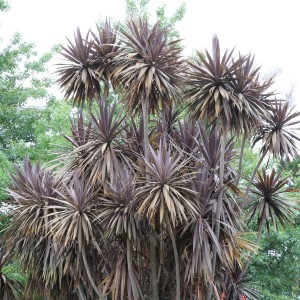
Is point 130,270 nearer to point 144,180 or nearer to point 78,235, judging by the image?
point 78,235

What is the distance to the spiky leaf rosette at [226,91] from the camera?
18.4 feet

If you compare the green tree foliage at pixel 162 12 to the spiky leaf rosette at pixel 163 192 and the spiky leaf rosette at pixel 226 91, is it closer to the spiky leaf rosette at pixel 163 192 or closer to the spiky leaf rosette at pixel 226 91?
the spiky leaf rosette at pixel 226 91

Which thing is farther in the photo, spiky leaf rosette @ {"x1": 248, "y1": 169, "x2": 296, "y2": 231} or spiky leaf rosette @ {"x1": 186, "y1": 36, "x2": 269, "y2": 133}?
spiky leaf rosette @ {"x1": 248, "y1": 169, "x2": 296, "y2": 231}

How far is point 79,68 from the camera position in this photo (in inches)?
250

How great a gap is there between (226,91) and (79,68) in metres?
2.12

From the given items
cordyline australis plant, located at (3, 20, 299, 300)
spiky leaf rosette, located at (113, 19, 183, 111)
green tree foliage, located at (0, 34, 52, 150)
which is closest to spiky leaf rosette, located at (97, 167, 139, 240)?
cordyline australis plant, located at (3, 20, 299, 300)

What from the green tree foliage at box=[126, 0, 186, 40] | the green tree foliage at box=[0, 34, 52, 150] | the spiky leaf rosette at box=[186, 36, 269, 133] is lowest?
the spiky leaf rosette at box=[186, 36, 269, 133]

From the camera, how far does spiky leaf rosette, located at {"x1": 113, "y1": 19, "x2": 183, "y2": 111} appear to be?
5555 mm

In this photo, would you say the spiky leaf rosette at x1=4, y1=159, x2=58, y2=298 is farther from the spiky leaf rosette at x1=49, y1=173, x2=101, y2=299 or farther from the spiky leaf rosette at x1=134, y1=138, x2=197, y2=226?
the spiky leaf rosette at x1=134, y1=138, x2=197, y2=226

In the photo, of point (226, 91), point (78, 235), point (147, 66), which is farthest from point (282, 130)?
point (78, 235)

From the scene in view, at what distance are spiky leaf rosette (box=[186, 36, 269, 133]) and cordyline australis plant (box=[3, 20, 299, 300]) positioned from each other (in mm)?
14

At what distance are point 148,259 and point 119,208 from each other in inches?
42.1

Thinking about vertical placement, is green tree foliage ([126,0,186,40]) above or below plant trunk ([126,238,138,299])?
above

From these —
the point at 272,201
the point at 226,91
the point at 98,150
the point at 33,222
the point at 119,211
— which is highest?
the point at 226,91
